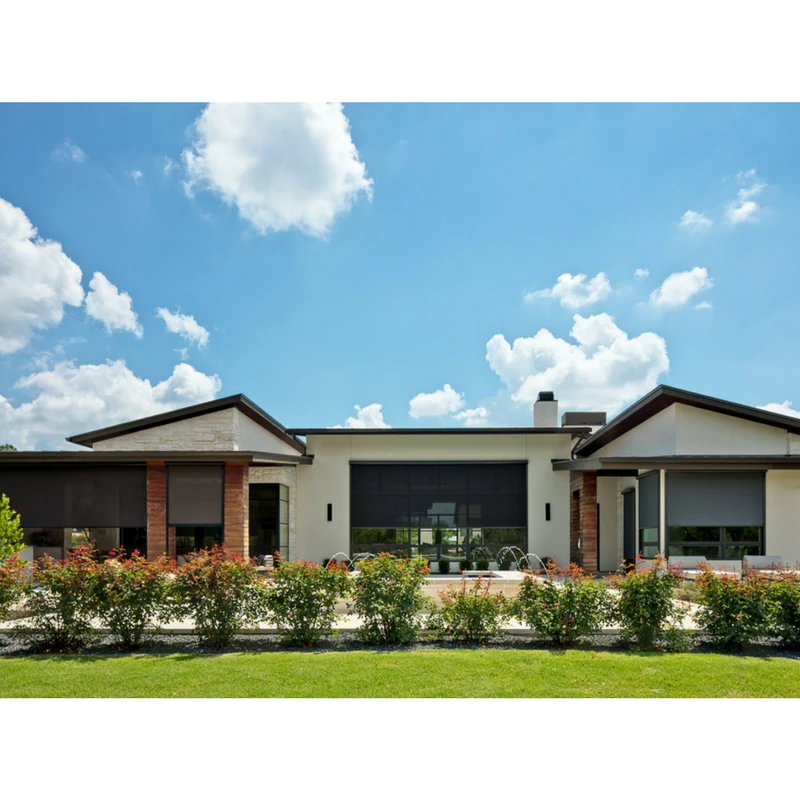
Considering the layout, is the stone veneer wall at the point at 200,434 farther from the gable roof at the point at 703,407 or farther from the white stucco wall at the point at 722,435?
the white stucco wall at the point at 722,435

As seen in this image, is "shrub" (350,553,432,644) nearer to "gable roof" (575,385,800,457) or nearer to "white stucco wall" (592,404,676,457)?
"gable roof" (575,385,800,457)

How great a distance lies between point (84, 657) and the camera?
7902mm

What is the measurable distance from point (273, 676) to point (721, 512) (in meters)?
14.8

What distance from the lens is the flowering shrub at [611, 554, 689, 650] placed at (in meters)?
8.11

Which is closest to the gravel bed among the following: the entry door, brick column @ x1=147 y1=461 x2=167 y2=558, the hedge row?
the hedge row

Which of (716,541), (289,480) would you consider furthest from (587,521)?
(289,480)

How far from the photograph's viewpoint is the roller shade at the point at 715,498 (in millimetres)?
17172

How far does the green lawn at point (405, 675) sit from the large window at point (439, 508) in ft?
45.6

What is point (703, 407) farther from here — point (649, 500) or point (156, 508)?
point (156, 508)

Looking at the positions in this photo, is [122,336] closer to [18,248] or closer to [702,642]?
[18,248]

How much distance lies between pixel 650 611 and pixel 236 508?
12231 millimetres

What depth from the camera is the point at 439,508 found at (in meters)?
21.8

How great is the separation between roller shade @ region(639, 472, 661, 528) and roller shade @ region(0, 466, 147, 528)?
14.6m

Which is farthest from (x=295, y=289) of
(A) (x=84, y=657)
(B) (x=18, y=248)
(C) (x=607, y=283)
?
(A) (x=84, y=657)
